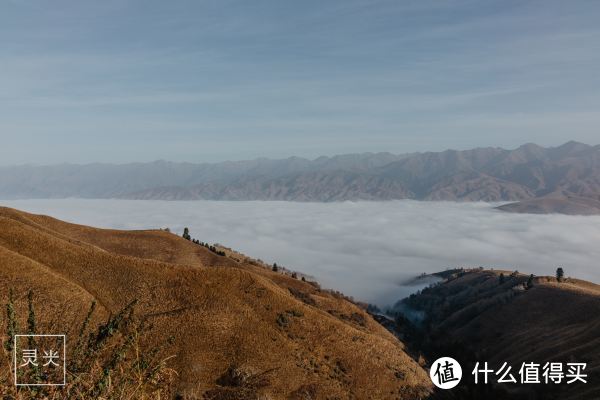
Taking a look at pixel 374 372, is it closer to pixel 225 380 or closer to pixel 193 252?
pixel 225 380

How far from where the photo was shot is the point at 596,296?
165 m

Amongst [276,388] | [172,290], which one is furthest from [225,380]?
[172,290]

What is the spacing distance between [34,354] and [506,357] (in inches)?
6267

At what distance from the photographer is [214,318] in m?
75.2

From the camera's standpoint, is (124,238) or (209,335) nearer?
(209,335)

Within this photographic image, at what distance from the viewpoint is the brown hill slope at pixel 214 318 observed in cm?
6544
